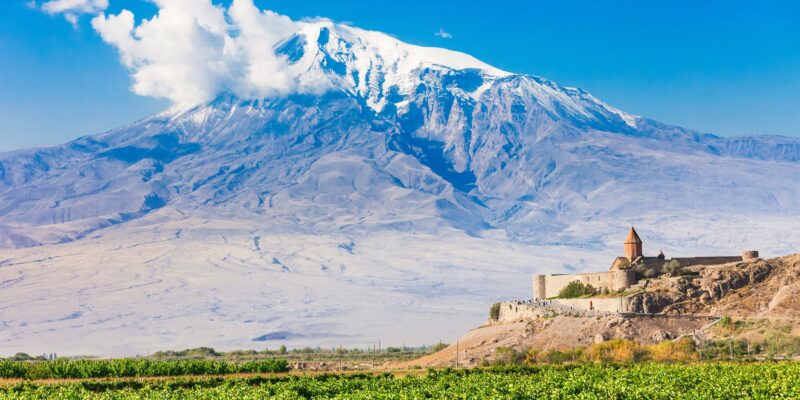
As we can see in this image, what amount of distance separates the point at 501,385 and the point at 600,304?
29144 millimetres

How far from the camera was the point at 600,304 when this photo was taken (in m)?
67.8

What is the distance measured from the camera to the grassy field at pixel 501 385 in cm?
3541

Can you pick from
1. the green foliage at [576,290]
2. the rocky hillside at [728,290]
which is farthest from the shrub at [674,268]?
the green foliage at [576,290]

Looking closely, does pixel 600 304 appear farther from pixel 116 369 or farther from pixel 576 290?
pixel 116 369

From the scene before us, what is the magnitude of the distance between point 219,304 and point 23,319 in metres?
35.8

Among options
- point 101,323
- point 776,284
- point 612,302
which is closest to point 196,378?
point 612,302

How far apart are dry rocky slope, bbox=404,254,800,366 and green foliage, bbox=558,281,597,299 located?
5609 millimetres

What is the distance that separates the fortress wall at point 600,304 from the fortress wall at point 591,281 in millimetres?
2492

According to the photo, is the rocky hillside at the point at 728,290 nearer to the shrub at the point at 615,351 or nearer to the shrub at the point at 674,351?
the shrub at the point at 674,351

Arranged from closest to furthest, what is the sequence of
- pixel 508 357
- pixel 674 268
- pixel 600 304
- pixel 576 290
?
1. pixel 508 357
2. pixel 600 304
3. pixel 674 268
4. pixel 576 290

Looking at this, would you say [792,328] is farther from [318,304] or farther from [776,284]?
[318,304]

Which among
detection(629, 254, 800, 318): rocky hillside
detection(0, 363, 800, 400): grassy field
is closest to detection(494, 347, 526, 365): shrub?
detection(0, 363, 800, 400): grassy field

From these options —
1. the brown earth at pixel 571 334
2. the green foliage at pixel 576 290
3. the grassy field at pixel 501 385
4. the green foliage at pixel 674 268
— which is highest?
the green foliage at pixel 674 268

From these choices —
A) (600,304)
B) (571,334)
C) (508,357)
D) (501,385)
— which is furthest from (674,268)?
(501,385)
